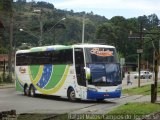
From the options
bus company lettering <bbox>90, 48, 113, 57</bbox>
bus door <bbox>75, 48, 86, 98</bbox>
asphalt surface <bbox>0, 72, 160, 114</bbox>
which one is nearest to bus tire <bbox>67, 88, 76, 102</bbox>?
asphalt surface <bbox>0, 72, 160, 114</bbox>

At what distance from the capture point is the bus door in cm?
2811

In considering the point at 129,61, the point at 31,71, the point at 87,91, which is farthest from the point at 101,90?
the point at 129,61

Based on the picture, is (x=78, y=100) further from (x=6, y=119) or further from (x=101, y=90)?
(x=6, y=119)

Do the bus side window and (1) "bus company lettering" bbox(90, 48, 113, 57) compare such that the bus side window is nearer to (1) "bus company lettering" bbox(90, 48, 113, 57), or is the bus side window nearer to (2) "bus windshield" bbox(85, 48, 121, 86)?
(2) "bus windshield" bbox(85, 48, 121, 86)

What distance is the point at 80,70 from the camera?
2842 centimetres

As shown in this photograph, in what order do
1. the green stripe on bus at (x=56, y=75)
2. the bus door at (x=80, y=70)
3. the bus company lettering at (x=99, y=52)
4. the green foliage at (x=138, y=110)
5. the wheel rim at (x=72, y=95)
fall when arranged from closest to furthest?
the green foliage at (x=138, y=110) → the bus door at (x=80, y=70) → the bus company lettering at (x=99, y=52) → the wheel rim at (x=72, y=95) → the green stripe on bus at (x=56, y=75)

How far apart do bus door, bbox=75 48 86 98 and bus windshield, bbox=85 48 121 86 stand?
453 millimetres

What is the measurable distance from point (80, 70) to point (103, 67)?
4.62 feet

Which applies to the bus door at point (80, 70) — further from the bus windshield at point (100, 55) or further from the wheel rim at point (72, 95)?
the wheel rim at point (72, 95)

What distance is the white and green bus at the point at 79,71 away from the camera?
27.9 m

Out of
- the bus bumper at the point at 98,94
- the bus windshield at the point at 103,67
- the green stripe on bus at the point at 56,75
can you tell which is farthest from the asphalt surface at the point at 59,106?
the green stripe on bus at the point at 56,75

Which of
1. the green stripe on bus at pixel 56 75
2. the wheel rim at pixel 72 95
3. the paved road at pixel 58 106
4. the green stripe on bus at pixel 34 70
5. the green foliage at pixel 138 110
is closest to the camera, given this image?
the green foliage at pixel 138 110

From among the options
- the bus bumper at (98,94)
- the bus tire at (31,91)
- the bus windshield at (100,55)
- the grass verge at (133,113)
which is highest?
the bus windshield at (100,55)

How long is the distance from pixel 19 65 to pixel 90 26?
92748 millimetres
